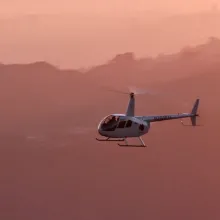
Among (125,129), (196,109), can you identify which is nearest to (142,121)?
(125,129)

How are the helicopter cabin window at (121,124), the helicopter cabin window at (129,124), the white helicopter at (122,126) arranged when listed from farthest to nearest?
the helicopter cabin window at (129,124), the helicopter cabin window at (121,124), the white helicopter at (122,126)

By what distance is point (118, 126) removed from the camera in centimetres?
8038

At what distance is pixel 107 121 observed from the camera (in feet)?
264

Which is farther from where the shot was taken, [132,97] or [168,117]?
[168,117]

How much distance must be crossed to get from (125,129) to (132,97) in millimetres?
3675

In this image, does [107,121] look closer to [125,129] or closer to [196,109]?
[125,129]

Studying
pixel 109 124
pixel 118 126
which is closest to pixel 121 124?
pixel 118 126

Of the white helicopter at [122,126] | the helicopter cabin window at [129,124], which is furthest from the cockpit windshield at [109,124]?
the helicopter cabin window at [129,124]

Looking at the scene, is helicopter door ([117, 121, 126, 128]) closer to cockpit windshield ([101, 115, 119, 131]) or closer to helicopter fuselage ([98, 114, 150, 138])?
helicopter fuselage ([98, 114, 150, 138])

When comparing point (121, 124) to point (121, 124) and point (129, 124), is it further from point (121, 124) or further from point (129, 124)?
point (129, 124)

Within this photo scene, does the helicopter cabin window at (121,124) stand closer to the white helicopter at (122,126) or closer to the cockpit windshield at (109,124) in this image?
the white helicopter at (122,126)

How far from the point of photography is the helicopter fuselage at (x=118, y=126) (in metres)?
80.2

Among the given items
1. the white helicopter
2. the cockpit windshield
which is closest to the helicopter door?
the white helicopter

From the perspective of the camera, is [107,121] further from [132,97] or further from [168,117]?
[168,117]
